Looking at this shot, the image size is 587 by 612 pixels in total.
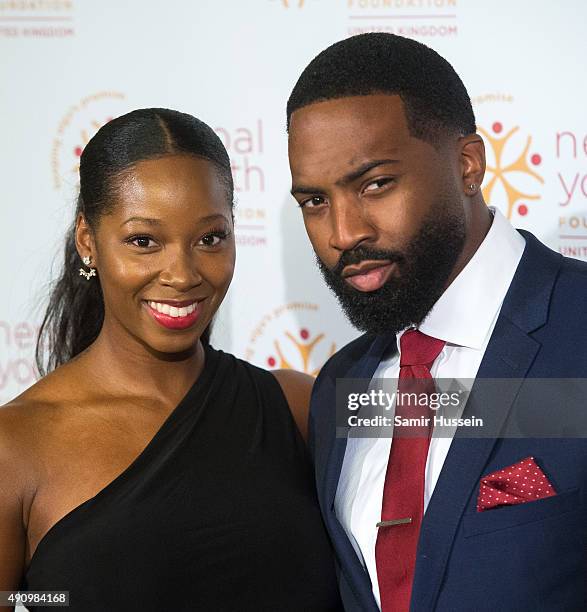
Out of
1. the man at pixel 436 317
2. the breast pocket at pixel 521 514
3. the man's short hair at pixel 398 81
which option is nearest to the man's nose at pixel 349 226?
the man at pixel 436 317

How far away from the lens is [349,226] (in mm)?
1609

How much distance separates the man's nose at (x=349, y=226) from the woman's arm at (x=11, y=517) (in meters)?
0.70

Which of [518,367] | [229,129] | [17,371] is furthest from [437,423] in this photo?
[17,371]

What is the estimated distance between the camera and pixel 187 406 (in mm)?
1967

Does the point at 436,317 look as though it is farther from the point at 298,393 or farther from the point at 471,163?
the point at 298,393

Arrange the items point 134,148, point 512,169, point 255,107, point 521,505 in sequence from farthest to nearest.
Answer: point 255,107 < point 512,169 < point 134,148 < point 521,505

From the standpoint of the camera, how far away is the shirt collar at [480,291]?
1.69m

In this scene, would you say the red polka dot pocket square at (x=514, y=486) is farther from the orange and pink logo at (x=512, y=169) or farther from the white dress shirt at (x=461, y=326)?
the orange and pink logo at (x=512, y=169)

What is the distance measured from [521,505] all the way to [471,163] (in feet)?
1.99

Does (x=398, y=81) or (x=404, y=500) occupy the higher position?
(x=398, y=81)

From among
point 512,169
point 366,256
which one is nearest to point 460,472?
point 366,256

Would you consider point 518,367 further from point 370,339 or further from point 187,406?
point 187,406

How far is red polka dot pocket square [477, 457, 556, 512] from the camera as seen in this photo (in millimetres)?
1492

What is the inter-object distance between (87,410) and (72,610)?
0.38 metres
